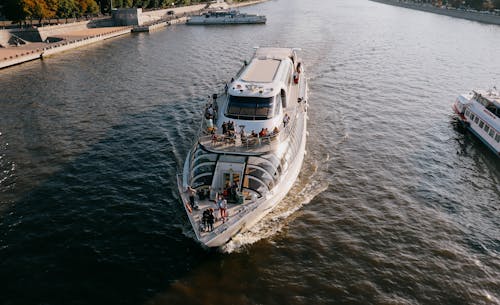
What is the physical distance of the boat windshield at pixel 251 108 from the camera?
32250 mm

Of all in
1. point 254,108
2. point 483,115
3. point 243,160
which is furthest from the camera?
point 483,115

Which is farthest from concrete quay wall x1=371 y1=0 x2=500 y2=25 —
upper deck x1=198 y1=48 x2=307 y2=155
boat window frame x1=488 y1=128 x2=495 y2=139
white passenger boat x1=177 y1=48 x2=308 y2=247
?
white passenger boat x1=177 y1=48 x2=308 y2=247

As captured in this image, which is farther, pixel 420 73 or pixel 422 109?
pixel 420 73

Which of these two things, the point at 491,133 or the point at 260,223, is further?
the point at 491,133

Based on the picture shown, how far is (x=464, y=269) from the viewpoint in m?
24.7

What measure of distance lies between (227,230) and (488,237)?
1961 cm

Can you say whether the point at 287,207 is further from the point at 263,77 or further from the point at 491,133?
the point at 491,133

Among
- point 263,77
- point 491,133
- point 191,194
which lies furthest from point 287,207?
point 491,133

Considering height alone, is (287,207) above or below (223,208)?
below

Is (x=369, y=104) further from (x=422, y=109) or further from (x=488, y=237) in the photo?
(x=488, y=237)

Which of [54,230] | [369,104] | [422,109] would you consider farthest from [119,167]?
[422,109]

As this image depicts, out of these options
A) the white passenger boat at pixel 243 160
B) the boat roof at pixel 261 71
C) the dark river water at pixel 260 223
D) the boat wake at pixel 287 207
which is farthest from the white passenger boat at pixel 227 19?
the boat wake at pixel 287 207

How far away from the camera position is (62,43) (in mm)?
87500

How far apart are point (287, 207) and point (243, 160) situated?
225 inches
